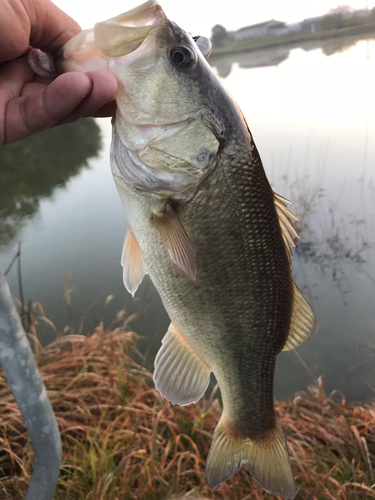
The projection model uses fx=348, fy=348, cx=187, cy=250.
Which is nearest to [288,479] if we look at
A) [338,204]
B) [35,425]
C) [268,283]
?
[268,283]

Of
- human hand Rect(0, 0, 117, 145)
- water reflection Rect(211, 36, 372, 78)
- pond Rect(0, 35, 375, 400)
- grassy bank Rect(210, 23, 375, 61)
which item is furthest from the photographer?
water reflection Rect(211, 36, 372, 78)

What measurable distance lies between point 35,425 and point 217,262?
1243 mm

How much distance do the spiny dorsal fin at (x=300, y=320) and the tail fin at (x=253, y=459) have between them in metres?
0.44

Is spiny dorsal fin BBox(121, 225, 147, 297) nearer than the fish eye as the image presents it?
No

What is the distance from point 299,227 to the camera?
242 inches

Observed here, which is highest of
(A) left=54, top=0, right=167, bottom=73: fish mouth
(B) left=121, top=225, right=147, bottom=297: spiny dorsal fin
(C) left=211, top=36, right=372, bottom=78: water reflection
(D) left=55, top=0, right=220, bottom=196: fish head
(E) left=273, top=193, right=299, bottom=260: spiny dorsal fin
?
(C) left=211, top=36, right=372, bottom=78: water reflection

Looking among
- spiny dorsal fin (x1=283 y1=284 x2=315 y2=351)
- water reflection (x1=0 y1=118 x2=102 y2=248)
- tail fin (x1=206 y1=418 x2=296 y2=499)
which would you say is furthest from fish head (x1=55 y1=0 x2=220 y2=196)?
water reflection (x1=0 y1=118 x2=102 y2=248)

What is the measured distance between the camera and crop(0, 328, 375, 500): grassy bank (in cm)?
237

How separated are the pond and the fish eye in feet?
9.92

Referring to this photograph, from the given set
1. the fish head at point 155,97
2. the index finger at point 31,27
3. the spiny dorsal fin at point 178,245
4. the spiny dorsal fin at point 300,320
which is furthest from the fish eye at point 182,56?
the spiny dorsal fin at point 300,320

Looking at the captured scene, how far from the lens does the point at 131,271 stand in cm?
150

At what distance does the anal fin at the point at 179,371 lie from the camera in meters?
1.48

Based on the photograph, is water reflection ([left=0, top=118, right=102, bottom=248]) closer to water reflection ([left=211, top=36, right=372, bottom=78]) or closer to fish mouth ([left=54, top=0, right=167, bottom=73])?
fish mouth ([left=54, top=0, right=167, bottom=73])

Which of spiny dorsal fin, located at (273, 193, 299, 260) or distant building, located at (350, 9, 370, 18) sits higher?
distant building, located at (350, 9, 370, 18)
